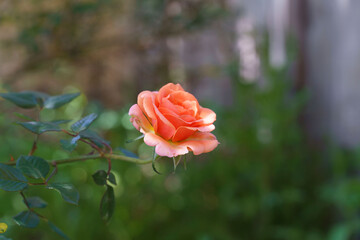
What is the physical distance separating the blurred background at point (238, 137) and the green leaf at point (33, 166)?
84 cm

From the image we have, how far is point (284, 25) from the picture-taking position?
2031 millimetres

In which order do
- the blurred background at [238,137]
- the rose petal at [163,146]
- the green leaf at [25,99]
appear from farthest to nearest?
the blurred background at [238,137]
the green leaf at [25,99]
the rose petal at [163,146]

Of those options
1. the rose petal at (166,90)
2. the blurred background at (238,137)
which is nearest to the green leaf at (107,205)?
the rose petal at (166,90)

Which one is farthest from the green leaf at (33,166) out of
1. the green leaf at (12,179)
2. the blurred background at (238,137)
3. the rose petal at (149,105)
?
the blurred background at (238,137)

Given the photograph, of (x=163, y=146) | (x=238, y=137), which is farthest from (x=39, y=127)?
(x=238, y=137)

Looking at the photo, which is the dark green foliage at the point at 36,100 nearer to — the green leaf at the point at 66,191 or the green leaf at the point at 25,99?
the green leaf at the point at 25,99

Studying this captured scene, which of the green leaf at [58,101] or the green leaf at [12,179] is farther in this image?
the green leaf at [58,101]

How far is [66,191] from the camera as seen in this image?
0.36 meters

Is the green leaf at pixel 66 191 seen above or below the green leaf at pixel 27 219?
above

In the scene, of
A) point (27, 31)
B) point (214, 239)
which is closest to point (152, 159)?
point (27, 31)

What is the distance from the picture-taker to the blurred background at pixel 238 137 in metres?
1.40

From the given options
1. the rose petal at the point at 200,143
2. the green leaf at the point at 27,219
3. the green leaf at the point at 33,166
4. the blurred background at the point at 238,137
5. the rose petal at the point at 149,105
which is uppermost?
the rose petal at the point at 149,105

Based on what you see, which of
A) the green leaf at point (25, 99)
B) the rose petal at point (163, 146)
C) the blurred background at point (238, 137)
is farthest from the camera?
the blurred background at point (238, 137)

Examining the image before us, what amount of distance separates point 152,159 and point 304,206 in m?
1.43
